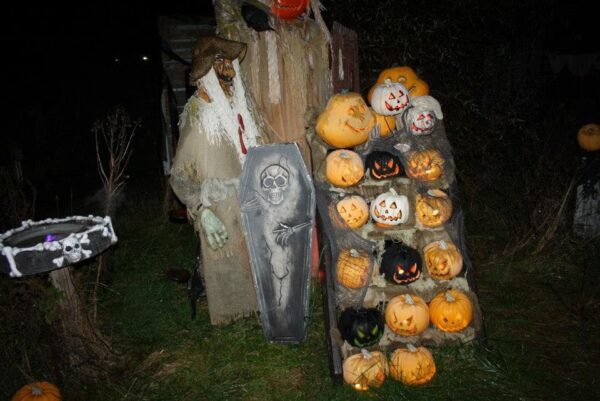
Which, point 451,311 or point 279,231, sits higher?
point 279,231

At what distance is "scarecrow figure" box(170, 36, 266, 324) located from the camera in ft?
12.6

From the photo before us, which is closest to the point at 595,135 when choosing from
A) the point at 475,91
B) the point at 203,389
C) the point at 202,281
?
the point at 475,91

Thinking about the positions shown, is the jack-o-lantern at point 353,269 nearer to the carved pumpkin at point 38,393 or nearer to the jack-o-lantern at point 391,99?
the jack-o-lantern at point 391,99

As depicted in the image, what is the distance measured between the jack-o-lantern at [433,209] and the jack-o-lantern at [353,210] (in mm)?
468

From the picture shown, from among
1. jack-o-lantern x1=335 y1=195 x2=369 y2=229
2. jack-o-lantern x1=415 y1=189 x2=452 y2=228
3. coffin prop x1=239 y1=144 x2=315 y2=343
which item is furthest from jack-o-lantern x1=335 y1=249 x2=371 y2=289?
jack-o-lantern x1=415 y1=189 x2=452 y2=228

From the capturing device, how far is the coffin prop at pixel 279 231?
376 cm

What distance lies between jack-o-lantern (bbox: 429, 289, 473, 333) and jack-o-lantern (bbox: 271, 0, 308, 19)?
3022mm

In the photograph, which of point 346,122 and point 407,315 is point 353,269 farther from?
point 346,122

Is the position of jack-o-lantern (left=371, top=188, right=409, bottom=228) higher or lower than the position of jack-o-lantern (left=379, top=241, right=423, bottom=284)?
higher

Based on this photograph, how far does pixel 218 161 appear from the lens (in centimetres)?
400

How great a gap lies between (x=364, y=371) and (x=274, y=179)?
5.76ft

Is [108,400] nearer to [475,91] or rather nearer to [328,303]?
[328,303]

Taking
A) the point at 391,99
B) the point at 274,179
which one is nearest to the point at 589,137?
the point at 391,99

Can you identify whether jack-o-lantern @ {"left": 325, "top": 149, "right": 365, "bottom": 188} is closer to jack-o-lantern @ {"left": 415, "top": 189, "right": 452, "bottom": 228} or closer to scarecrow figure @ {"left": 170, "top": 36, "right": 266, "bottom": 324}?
jack-o-lantern @ {"left": 415, "top": 189, "right": 452, "bottom": 228}
